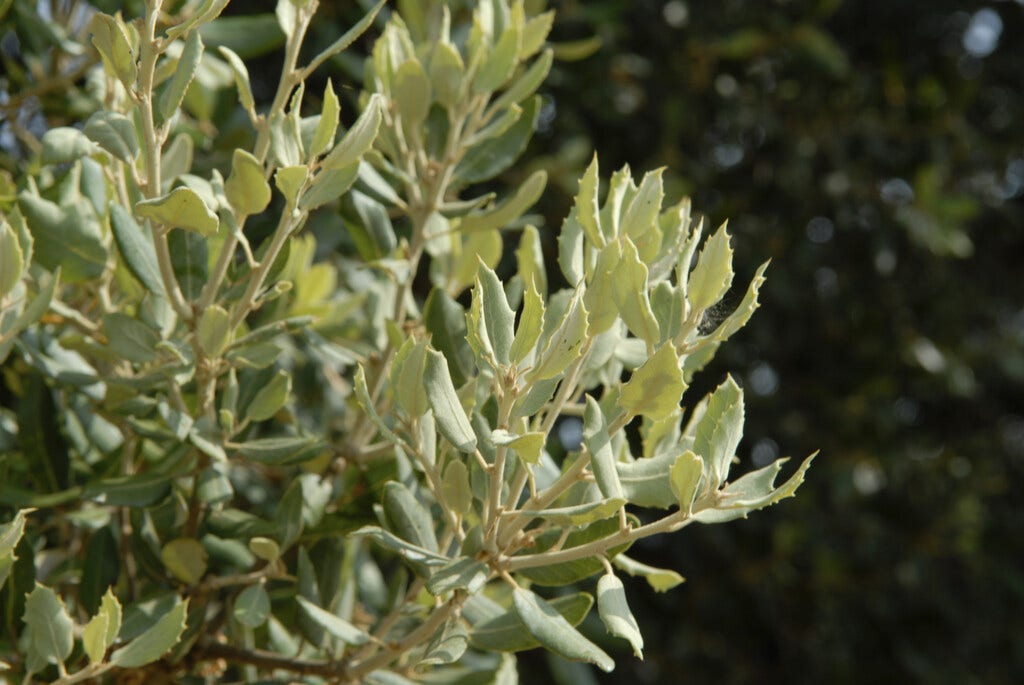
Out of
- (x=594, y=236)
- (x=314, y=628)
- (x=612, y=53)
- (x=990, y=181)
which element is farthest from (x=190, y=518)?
(x=990, y=181)

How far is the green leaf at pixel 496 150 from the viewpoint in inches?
38.0

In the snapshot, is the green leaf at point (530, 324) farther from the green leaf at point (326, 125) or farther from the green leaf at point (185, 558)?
the green leaf at point (185, 558)

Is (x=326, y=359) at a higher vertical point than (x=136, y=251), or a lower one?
lower

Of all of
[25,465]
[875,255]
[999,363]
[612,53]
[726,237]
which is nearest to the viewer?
[726,237]

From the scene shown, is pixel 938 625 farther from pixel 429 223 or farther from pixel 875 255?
pixel 429 223

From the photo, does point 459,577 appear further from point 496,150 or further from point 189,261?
point 496,150

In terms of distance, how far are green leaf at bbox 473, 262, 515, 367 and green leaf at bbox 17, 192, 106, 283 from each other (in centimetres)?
33

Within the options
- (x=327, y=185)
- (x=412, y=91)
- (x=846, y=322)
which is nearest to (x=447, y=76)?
(x=412, y=91)

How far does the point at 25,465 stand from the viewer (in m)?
0.91

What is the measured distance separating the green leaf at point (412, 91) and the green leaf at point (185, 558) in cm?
36

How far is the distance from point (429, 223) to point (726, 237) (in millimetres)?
370

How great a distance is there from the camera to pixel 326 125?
701 mm

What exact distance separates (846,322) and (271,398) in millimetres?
1591

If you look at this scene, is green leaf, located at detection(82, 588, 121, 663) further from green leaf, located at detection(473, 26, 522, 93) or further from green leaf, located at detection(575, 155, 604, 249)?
green leaf, located at detection(473, 26, 522, 93)
